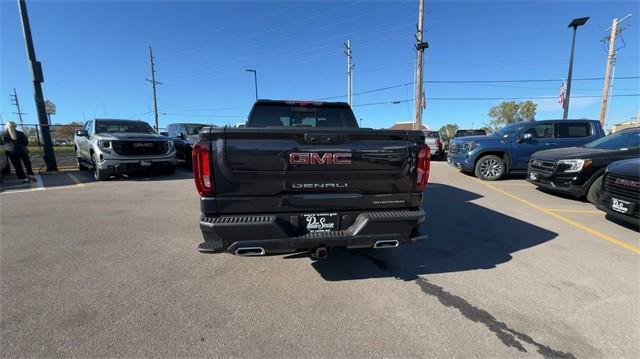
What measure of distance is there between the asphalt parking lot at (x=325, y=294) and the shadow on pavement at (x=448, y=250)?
0.02 metres

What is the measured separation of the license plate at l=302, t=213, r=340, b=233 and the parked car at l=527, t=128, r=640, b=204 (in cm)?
605

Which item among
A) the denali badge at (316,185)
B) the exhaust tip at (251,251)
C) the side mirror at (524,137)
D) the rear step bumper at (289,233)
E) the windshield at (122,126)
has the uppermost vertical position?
the windshield at (122,126)

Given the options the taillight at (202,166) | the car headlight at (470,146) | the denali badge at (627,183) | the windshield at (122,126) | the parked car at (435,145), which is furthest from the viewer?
the parked car at (435,145)

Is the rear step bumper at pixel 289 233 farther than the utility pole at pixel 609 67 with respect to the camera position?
No

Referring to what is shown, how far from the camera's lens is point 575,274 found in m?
3.14

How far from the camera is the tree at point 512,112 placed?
59844 mm

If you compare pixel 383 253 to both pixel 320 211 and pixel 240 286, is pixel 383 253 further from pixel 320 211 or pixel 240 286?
pixel 240 286

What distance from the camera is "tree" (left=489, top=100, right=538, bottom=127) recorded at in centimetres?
5984

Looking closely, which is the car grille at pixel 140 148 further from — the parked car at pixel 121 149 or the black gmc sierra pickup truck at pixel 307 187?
the black gmc sierra pickup truck at pixel 307 187

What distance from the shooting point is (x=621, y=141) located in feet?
19.9

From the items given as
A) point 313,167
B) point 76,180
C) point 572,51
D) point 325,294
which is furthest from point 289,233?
point 572,51

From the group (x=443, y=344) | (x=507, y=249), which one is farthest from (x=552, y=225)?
(x=443, y=344)

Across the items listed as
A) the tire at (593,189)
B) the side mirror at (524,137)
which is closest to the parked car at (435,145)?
the side mirror at (524,137)

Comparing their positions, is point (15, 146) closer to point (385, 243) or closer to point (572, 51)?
point (385, 243)
